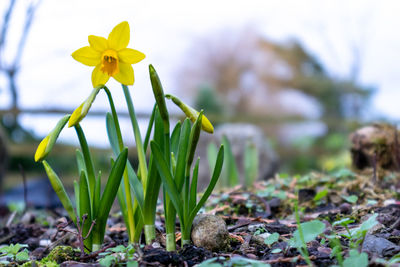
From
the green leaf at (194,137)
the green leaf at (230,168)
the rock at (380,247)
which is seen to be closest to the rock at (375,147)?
the green leaf at (230,168)

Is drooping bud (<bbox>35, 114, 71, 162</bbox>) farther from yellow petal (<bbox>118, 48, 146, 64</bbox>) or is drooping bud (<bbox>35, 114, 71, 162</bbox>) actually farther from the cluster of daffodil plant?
yellow petal (<bbox>118, 48, 146, 64</bbox>)

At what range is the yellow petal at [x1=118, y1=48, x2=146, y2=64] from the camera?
3.76 feet

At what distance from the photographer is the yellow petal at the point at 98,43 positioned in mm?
1120

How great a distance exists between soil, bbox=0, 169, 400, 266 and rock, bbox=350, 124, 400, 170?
0.12 metres

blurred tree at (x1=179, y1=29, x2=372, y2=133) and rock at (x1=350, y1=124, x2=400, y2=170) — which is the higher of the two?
blurred tree at (x1=179, y1=29, x2=372, y2=133)

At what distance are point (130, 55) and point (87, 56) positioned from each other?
132 mm

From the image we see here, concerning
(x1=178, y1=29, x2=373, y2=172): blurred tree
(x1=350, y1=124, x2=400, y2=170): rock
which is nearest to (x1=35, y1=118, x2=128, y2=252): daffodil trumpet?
(x1=350, y1=124, x2=400, y2=170): rock

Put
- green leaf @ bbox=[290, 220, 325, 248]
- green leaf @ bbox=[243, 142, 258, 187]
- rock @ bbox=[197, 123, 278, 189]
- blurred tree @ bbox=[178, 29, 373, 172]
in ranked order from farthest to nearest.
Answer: blurred tree @ bbox=[178, 29, 373, 172] < rock @ bbox=[197, 123, 278, 189] < green leaf @ bbox=[243, 142, 258, 187] < green leaf @ bbox=[290, 220, 325, 248]

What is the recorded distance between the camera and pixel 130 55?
116cm

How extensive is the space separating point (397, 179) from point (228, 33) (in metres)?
11.6

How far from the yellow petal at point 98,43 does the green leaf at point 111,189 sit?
0.32 meters

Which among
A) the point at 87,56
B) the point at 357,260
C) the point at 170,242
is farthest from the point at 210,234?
the point at 87,56

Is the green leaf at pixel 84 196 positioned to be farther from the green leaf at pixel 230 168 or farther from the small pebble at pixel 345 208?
the green leaf at pixel 230 168

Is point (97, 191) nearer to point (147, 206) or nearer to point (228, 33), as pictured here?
point (147, 206)
